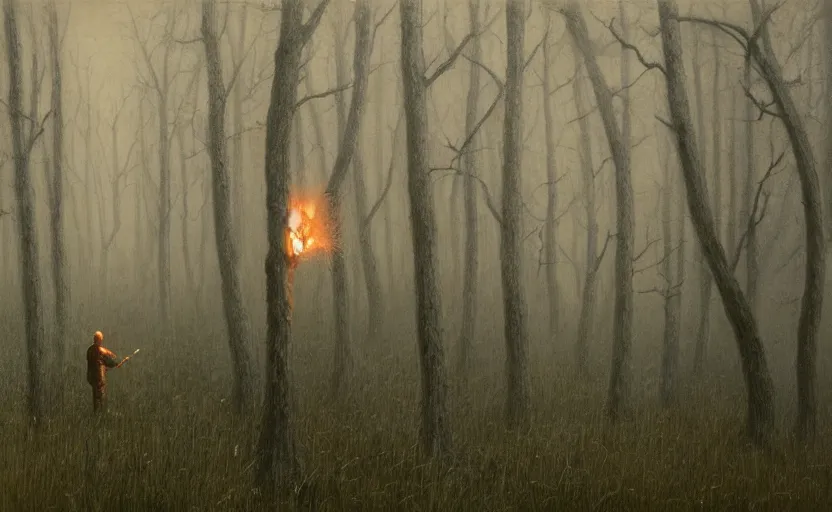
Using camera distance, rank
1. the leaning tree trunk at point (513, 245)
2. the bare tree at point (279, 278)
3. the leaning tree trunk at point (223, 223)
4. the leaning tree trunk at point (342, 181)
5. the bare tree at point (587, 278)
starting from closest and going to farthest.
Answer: the bare tree at point (279, 278), the leaning tree trunk at point (513, 245), the leaning tree trunk at point (223, 223), the leaning tree trunk at point (342, 181), the bare tree at point (587, 278)

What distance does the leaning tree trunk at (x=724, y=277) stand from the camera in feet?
28.3

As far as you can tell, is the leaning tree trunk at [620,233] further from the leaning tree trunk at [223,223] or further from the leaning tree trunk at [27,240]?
the leaning tree trunk at [27,240]

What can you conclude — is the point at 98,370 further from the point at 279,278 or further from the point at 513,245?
the point at 513,245

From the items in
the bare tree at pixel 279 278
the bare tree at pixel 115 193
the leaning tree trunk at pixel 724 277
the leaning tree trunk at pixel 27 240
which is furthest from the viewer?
the bare tree at pixel 115 193

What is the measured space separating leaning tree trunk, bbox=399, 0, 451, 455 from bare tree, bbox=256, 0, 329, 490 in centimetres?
134

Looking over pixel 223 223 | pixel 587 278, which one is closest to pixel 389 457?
pixel 223 223

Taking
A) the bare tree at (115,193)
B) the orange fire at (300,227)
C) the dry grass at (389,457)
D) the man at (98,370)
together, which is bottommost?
the dry grass at (389,457)

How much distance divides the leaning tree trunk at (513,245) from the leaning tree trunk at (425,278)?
1.98 metres

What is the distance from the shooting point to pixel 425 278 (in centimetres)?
768

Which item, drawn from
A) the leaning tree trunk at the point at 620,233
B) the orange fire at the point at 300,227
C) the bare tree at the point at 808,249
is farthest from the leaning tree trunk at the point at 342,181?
the bare tree at the point at 808,249

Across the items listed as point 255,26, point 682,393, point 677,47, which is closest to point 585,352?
point 682,393

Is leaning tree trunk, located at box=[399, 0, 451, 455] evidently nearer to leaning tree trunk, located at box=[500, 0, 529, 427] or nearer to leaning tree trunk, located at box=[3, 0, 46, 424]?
leaning tree trunk, located at box=[500, 0, 529, 427]

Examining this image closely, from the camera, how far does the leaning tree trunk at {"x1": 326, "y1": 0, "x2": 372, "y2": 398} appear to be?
10.7m

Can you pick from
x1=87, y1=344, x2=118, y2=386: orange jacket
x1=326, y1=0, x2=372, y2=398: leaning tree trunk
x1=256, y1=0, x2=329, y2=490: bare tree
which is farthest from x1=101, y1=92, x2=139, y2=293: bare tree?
x1=256, y1=0, x2=329, y2=490: bare tree
